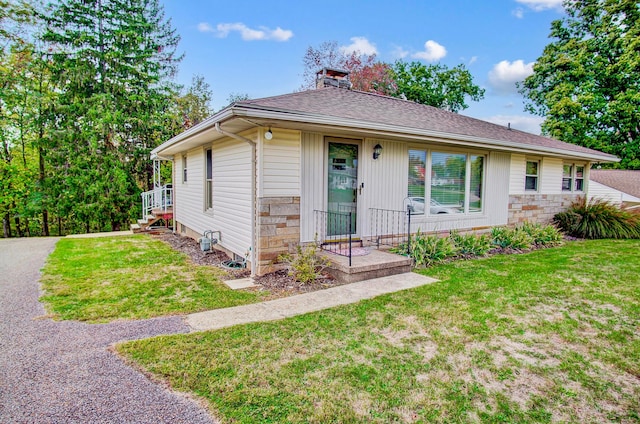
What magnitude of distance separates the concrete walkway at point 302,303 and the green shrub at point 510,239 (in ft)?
11.8

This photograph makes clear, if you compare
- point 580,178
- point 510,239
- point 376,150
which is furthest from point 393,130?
point 580,178

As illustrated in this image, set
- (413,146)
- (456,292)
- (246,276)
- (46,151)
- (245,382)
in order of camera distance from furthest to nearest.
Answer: (46,151) < (413,146) < (246,276) < (456,292) < (245,382)

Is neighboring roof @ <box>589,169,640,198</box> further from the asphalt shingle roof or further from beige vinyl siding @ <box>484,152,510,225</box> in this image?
beige vinyl siding @ <box>484,152,510,225</box>

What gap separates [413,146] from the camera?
724 centimetres

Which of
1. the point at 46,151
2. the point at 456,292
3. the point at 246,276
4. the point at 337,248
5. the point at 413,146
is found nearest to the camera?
the point at 456,292

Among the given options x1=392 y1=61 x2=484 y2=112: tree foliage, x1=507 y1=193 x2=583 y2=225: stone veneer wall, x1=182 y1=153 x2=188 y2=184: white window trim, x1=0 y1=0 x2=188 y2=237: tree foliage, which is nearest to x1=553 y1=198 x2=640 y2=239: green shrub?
x1=507 y1=193 x2=583 y2=225: stone veneer wall

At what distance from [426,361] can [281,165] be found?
148 inches

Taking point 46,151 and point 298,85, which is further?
point 298,85

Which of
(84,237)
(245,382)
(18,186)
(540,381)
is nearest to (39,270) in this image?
(84,237)

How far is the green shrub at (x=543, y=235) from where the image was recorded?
873cm

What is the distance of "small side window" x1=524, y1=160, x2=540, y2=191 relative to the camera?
32.3 ft

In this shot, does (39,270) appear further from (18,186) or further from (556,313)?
(18,186)

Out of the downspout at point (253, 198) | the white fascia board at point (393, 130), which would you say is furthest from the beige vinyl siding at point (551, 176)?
the downspout at point (253, 198)

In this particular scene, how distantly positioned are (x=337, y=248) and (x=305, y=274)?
3.77ft
